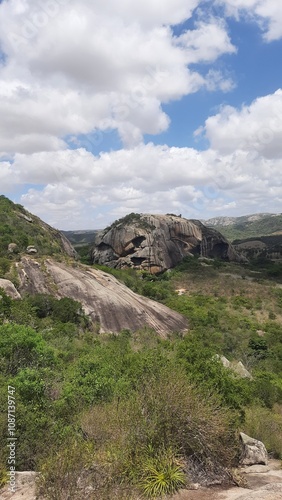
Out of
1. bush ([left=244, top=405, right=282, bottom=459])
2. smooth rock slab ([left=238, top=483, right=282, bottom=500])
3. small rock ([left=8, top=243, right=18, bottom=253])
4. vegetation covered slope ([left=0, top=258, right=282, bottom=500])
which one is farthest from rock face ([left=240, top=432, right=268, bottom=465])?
small rock ([left=8, top=243, right=18, bottom=253])

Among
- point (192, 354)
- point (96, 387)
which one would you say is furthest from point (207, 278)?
point (96, 387)

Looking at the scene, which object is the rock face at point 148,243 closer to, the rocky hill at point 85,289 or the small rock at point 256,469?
the rocky hill at point 85,289

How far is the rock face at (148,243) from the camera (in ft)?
282

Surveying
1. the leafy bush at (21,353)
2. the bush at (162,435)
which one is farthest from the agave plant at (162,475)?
the leafy bush at (21,353)

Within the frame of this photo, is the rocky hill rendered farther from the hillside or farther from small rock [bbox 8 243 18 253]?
the hillside

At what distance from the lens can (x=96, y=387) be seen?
13.4 metres

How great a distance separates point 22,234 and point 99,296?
2343cm

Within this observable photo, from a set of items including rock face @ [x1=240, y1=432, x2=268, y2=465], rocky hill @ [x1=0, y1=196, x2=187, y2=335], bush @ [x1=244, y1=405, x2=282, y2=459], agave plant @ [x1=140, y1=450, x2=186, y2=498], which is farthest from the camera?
rocky hill @ [x1=0, y1=196, x2=187, y2=335]

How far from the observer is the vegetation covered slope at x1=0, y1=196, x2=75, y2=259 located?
144 ft

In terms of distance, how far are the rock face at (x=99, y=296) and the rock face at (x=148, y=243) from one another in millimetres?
45808

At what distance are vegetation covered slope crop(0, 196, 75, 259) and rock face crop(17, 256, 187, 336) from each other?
5.21 metres

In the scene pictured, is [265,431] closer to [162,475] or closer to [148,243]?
[162,475]

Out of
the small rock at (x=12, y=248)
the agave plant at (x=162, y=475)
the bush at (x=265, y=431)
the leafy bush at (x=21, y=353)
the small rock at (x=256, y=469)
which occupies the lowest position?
the bush at (x=265, y=431)

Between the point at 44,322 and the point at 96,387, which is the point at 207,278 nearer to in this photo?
the point at 44,322
